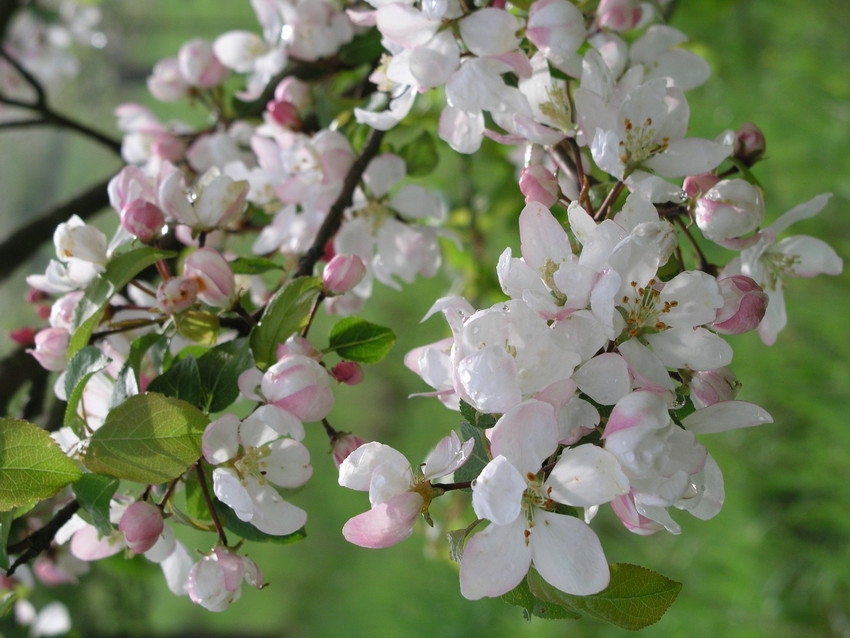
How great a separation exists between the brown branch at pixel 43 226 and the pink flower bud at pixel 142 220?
33cm

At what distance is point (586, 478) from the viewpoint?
0.30 meters

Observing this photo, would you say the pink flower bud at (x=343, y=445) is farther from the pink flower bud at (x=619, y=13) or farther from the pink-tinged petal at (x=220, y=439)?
the pink flower bud at (x=619, y=13)

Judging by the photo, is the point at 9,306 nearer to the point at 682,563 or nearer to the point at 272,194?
the point at 272,194

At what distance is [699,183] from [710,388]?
101 mm

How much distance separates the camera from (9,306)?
137 centimetres

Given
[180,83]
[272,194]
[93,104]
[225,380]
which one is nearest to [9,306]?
[93,104]

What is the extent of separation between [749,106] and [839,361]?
1.52 feet

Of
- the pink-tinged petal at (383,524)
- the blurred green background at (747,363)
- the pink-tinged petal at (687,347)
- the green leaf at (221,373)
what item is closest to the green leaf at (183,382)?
the green leaf at (221,373)

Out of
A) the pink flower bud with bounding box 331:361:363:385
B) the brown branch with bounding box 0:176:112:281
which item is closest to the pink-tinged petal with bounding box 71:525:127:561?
the pink flower bud with bounding box 331:361:363:385

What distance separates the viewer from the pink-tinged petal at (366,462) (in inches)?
13.3

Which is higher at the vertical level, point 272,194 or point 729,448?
point 272,194

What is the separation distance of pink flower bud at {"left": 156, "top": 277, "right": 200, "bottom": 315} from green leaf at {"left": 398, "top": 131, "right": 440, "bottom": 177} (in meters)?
0.21

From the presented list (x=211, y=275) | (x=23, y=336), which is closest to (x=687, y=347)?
(x=211, y=275)

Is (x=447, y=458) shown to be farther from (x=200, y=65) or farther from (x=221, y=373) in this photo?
(x=200, y=65)
